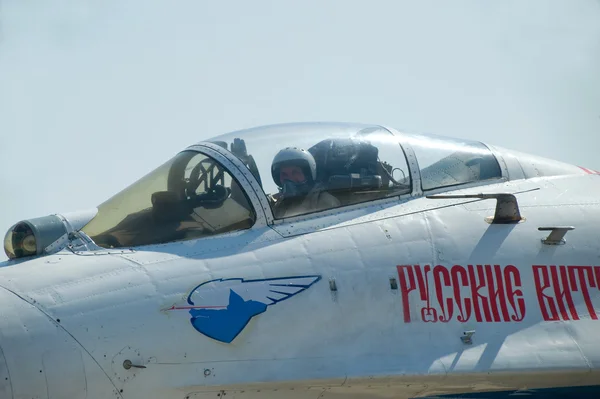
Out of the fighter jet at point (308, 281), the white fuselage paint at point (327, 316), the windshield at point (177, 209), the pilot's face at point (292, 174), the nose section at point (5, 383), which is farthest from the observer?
the pilot's face at point (292, 174)

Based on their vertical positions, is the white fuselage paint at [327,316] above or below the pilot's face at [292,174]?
below

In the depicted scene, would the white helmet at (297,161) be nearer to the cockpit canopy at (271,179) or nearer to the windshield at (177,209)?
the cockpit canopy at (271,179)

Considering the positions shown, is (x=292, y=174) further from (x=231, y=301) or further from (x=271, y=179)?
(x=231, y=301)

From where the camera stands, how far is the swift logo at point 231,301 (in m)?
7.25

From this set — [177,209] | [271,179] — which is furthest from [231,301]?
[271,179]

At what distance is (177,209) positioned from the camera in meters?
8.05

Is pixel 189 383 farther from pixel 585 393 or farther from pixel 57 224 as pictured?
pixel 585 393

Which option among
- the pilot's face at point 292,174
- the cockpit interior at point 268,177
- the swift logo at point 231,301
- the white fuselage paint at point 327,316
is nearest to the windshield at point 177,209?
the cockpit interior at point 268,177

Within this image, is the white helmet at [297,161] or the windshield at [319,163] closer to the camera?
the windshield at [319,163]

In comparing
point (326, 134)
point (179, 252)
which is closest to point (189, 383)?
point (179, 252)

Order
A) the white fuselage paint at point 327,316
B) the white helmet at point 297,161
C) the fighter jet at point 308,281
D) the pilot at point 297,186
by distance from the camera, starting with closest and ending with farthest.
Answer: the white fuselage paint at point 327,316 → the fighter jet at point 308,281 → the pilot at point 297,186 → the white helmet at point 297,161

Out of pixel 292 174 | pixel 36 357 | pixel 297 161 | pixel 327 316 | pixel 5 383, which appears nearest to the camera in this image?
pixel 5 383

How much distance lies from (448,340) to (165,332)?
8.15 ft

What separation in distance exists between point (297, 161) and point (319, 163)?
0.77ft
